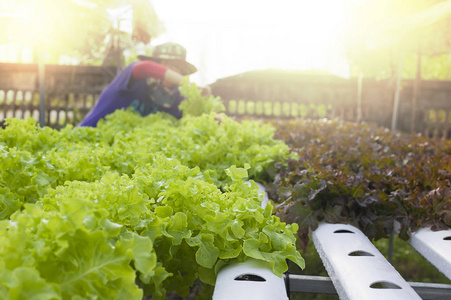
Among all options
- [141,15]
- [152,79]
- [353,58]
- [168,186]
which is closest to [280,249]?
[168,186]

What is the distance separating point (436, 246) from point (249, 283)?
127cm

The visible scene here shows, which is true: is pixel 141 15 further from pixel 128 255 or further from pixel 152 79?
pixel 128 255

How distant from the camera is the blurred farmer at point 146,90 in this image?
19.2ft

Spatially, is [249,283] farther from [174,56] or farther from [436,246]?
[174,56]

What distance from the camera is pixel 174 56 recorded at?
715cm

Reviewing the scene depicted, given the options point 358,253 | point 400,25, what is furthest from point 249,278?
point 400,25

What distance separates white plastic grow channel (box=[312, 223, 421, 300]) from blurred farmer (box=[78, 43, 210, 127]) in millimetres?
3942

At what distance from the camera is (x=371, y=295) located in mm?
1620

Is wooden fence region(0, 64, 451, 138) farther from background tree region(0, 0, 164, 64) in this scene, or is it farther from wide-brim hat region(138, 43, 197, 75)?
wide-brim hat region(138, 43, 197, 75)

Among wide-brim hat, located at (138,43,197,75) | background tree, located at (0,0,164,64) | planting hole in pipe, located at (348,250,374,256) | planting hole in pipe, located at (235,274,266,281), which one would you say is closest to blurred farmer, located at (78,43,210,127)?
wide-brim hat, located at (138,43,197,75)

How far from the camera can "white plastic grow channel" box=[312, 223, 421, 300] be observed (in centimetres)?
167

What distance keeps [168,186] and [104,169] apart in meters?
0.93

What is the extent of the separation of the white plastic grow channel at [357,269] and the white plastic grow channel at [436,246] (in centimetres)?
32

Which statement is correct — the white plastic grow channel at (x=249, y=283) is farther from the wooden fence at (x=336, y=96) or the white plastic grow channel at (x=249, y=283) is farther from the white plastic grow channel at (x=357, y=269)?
the wooden fence at (x=336, y=96)
